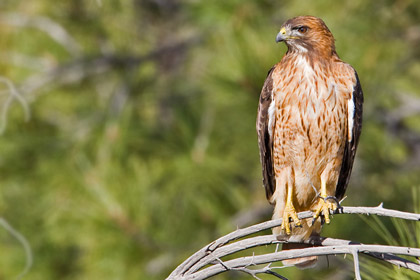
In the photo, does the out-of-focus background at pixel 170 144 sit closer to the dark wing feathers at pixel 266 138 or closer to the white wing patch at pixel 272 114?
the dark wing feathers at pixel 266 138

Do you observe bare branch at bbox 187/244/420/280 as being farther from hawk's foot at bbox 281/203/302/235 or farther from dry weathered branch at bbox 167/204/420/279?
hawk's foot at bbox 281/203/302/235

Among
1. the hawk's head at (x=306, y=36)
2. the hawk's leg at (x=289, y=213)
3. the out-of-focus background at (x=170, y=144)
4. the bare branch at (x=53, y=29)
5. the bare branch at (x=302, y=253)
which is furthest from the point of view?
the bare branch at (x=53, y=29)

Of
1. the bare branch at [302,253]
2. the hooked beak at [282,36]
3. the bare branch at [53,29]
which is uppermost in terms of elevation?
the bare branch at [53,29]

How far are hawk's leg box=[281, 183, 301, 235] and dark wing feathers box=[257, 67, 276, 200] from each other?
0.22 m

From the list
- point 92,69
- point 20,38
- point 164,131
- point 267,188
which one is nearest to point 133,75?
point 92,69

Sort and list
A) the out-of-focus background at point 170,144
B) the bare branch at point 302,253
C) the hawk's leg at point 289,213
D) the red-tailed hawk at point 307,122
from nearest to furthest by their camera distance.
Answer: the bare branch at point 302,253
the hawk's leg at point 289,213
the red-tailed hawk at point 307,122
the out-of-focus background at point 170,144

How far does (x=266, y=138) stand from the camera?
3.77m

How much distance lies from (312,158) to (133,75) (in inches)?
149

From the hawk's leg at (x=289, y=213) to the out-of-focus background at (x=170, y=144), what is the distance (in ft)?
4.70

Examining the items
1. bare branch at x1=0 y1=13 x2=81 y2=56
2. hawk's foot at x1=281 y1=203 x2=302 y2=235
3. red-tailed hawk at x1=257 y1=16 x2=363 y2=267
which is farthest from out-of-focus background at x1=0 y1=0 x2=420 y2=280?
hawk's foot at x1=281 y1=203 x2=302 y2=235

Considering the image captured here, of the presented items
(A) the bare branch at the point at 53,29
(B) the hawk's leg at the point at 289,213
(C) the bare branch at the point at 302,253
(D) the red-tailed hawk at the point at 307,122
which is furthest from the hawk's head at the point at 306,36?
(A) the bare branch at the point at 53,29

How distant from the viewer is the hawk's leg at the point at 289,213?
127 inches

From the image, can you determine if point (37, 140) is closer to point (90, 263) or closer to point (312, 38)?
point (90, 263)

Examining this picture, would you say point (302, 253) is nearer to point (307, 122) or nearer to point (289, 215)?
point (289, 215)
